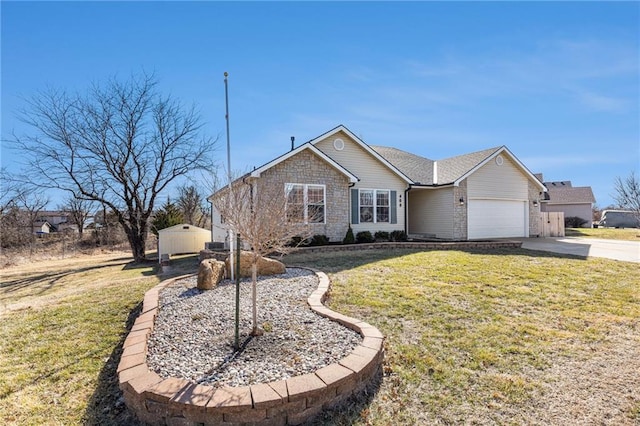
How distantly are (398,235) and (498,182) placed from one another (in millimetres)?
6910

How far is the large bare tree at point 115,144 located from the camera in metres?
15.3

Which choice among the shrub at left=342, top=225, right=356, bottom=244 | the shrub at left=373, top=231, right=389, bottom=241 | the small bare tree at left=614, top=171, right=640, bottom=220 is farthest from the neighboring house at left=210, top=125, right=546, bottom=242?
the small bare tree at left=614, top=171, right=640, bottom=220

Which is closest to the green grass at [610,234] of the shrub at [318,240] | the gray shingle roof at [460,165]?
the gray shingle roof at [460,165]

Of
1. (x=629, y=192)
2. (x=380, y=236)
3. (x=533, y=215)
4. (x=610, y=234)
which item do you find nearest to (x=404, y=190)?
(x=380, y=236)

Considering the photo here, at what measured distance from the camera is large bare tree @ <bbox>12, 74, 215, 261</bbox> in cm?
1532

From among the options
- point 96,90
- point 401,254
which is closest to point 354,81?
point 401,254

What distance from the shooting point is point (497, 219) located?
17.7 m

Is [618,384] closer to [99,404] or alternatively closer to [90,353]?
[99,404]

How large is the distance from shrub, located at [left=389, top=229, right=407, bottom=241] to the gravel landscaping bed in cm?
1011

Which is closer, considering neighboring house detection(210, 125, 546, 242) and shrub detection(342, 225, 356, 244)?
neighboring house detection(210, 125, 546, 242)

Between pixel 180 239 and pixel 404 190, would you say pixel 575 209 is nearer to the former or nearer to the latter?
pixel 404 190

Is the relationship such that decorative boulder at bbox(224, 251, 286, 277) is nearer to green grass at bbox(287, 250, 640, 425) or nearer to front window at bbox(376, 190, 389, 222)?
green grass at bbox(287, 250, 640, 425)

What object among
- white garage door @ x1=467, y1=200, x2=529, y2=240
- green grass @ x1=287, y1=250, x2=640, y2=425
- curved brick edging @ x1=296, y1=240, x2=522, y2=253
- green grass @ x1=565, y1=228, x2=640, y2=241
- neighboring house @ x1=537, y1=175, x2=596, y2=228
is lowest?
green grass @ x1=287, y1=250, x2=640, y2=425

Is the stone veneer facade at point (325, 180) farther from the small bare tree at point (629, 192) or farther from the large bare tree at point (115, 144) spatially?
the small bare tree at point (629, 192)
